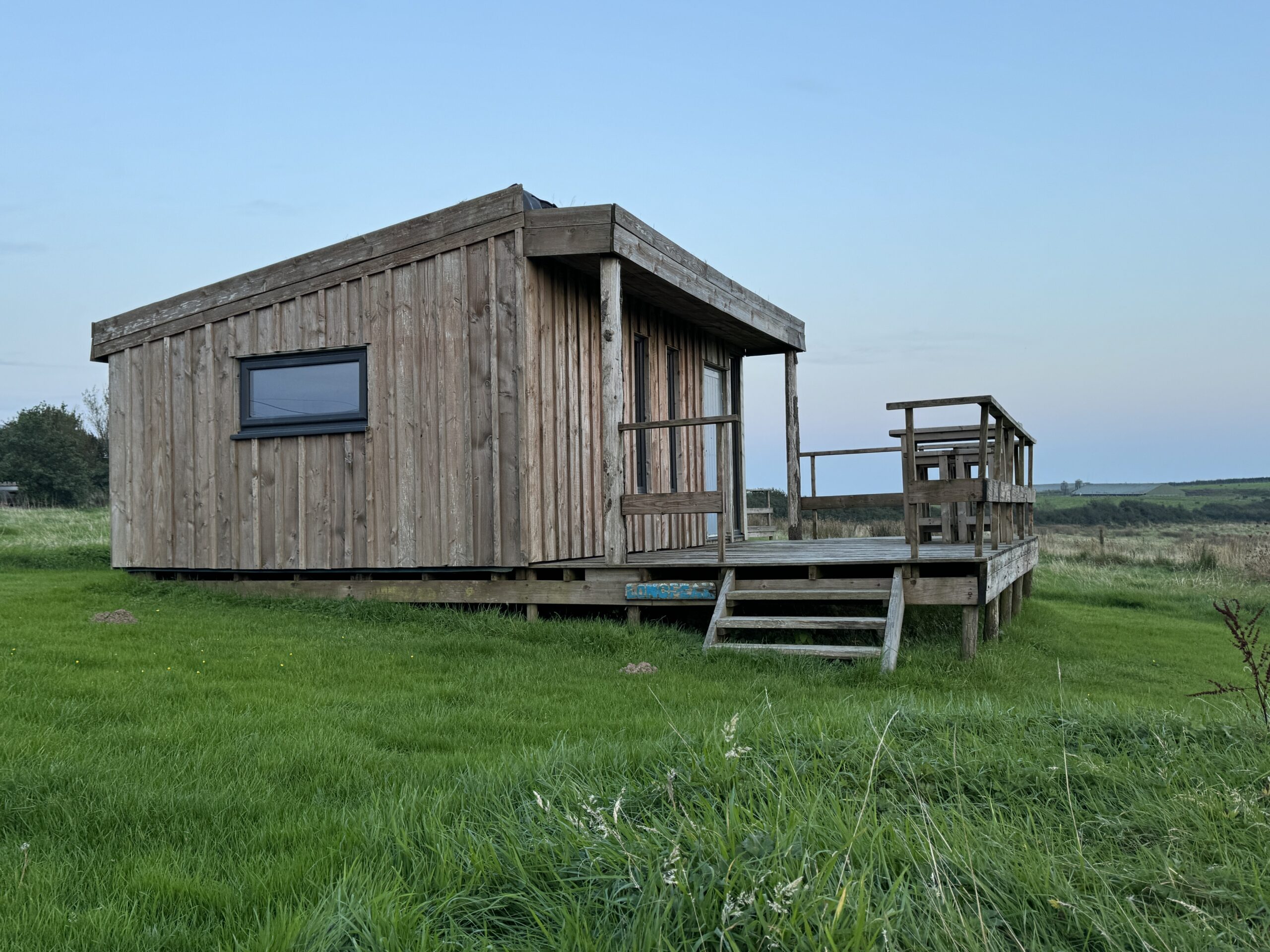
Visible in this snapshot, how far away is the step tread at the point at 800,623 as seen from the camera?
706 cm

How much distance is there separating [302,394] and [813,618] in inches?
Result: 232

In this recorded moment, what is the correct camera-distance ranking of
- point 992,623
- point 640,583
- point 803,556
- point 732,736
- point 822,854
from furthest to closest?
point 803,556, point 992,623, point 640,583, point 732,736, point 822,854

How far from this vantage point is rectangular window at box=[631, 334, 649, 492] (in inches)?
418

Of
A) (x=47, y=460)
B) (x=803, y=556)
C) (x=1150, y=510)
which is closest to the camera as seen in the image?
(x=803, y=556)

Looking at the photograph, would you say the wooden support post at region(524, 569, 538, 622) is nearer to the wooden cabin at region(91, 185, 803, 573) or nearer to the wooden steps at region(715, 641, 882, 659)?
the wooden cabin at region(91, 185, 803, 573)

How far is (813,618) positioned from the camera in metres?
7.34

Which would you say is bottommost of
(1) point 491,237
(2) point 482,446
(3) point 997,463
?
(3) point 997,463

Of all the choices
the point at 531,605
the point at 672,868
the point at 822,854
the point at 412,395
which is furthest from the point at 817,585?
the point at 672,868

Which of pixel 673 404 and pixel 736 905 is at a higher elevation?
pixel 673 404

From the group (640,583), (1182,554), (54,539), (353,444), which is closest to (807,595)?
(640,583)

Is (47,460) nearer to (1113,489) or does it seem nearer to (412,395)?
(412,395)

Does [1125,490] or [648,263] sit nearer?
[648,263]

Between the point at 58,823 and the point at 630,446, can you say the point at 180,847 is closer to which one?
the point at 58,823

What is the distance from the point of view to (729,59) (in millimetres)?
12617
